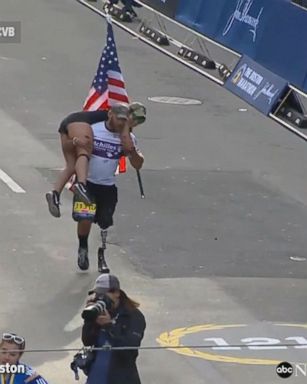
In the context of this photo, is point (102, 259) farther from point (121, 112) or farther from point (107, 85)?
point (107, 85)

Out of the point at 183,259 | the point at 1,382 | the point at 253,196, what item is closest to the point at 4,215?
the point at 183,259

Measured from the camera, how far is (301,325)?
14453mm

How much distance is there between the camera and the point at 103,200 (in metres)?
15.8

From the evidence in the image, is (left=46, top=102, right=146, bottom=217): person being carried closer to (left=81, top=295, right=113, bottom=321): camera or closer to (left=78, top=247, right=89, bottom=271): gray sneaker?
(left=78, top=247, right=89, bottom=271): gray sneaker

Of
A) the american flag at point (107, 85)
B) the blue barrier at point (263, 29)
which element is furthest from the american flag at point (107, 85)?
the blue barrier at point (263, 29)

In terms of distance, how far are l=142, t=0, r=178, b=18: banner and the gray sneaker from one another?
17428 mm

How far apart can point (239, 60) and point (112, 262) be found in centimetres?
1201

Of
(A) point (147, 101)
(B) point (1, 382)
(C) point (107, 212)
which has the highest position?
(B) point (1, 382)

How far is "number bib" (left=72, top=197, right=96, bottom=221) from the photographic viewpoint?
51.0 ft

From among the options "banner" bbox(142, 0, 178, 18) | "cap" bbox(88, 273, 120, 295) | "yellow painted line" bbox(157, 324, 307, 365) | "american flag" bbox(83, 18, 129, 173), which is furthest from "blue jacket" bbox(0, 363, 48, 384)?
"banner" bbox(142, 0, 178, 18)

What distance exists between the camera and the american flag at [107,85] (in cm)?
1752

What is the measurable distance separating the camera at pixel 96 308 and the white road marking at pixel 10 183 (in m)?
9.11

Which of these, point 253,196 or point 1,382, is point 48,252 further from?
point 1,382

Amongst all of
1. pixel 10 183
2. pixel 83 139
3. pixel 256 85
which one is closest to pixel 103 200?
pixel 83 139
